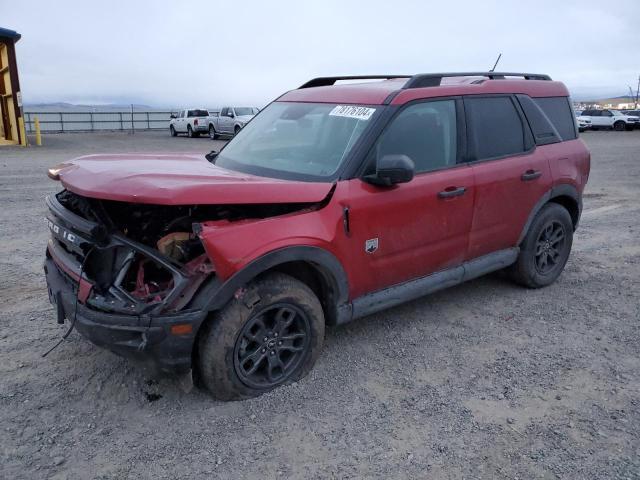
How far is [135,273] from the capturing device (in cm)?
317

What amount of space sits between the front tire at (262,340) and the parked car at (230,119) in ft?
77.9

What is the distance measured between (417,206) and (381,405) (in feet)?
Answer: 4.42

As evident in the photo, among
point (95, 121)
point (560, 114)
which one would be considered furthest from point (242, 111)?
point (560, 114)

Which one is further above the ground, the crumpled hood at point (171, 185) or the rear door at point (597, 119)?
the crumpled hood at point (171, 185)

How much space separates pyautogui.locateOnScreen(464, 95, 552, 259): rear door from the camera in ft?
13.8

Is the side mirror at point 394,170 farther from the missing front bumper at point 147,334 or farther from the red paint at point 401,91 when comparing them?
the missing front bumper at point 147,334

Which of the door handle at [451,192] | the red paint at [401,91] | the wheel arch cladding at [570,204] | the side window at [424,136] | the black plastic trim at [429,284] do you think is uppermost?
the red paint at [401,91]

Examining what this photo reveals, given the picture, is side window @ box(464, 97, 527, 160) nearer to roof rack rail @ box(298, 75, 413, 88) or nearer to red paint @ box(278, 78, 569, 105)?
red paint @ box(278, 78, 569, 105)

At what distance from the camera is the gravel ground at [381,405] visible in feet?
8.95

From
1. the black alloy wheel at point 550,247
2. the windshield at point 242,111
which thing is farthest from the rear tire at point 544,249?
the windshield at point 242,111

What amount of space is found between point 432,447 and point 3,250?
5211mm

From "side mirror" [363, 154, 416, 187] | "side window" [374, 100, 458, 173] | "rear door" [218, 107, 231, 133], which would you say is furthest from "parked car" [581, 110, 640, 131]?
"side mirror" [363, 154, 416, 187]

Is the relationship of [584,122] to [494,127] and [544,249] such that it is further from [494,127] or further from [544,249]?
[494,127]

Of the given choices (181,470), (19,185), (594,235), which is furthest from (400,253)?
(19,185)
